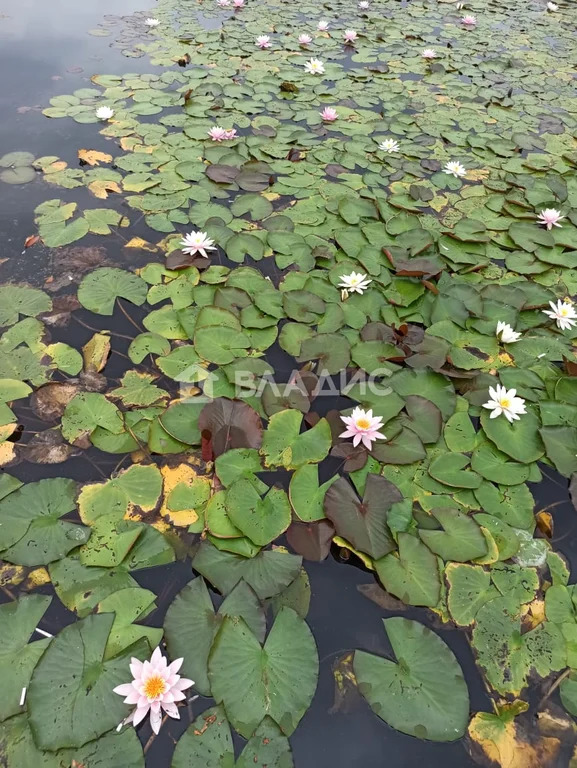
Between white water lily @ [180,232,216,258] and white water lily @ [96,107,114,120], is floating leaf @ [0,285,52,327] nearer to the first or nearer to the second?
white water lily @ [180,232,216,258]

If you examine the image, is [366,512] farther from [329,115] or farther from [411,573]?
[329,115]

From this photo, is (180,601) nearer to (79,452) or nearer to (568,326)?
(79,452)

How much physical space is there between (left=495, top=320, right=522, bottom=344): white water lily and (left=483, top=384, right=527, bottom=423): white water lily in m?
0.47

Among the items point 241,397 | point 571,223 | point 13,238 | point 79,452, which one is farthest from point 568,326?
point 13,238

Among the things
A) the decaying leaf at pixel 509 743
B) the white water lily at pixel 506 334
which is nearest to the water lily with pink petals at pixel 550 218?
the white water lily at pixel 506 334

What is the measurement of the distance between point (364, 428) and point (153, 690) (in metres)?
1.33

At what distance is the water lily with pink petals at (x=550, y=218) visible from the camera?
353cm

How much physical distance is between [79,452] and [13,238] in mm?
1944

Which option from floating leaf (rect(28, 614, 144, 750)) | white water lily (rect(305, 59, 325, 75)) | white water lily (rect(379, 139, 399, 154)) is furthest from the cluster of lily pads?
white water lily (rect(305, 59, 325, 75))

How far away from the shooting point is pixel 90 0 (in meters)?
6.71

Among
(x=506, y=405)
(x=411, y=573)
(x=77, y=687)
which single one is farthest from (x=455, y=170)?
(x=77, y=687)

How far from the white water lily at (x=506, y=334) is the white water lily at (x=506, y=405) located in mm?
474

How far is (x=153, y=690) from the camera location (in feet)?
5.03

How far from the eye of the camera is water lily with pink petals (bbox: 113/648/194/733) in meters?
1.52
